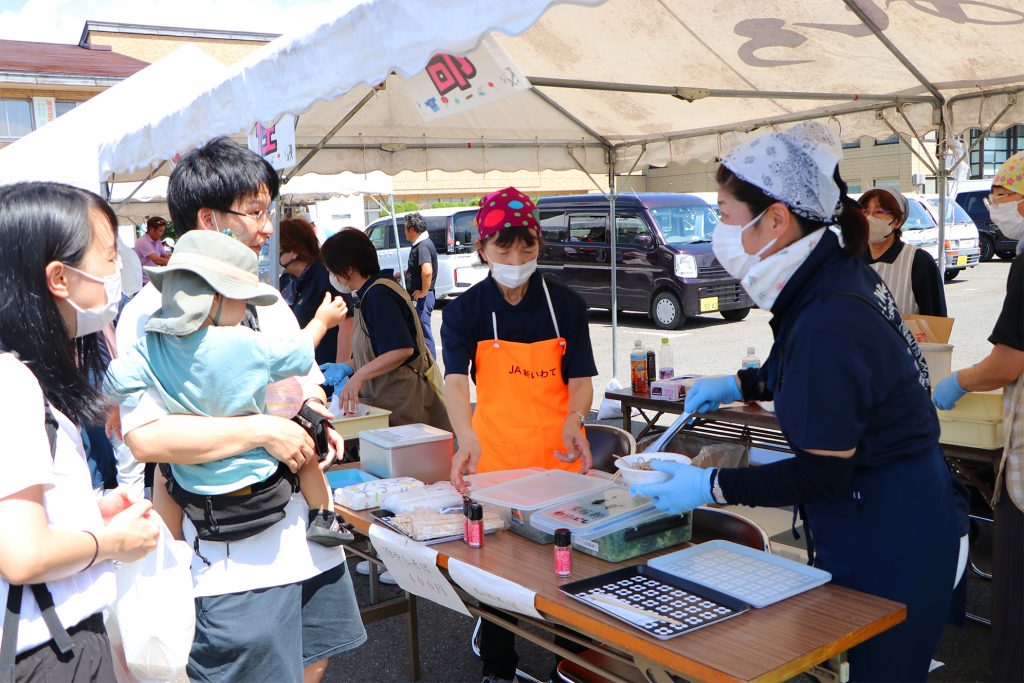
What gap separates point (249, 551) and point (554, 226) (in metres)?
12.6

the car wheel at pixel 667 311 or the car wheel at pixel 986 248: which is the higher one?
the car wheel at pixel 986 248

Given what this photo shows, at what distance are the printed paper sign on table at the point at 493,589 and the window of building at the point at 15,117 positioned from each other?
31060mm

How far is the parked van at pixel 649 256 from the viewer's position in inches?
492

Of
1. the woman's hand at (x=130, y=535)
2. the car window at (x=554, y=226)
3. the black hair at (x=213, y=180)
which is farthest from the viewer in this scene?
the car window at (x=554, y=226)

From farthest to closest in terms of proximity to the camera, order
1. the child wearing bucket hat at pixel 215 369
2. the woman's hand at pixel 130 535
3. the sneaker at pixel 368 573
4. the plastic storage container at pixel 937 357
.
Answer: the sneaker at pixel 368 573 → the plastic storage container at pixel 937 357 → the child wearing bucket hat at pixel 215 369 → the woman's hand at pixel 130 535

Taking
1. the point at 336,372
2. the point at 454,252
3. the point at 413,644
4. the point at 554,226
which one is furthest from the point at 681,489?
the point at 454,252

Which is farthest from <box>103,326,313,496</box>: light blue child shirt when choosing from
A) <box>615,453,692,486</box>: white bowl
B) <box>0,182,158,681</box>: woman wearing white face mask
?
<box>615,453,692,486</box>: white bowl

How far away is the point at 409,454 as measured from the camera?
3.07 meters

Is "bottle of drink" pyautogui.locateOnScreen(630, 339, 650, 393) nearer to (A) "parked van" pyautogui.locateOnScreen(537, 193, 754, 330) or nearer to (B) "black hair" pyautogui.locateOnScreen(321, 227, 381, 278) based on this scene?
(B) "black hair" pyautogui.locateOnScreen(321, 227, 381, 278)

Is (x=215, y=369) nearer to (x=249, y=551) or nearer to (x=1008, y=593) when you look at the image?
(x=249, y=551)

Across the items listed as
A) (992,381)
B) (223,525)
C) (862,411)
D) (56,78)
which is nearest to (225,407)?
(223,525)

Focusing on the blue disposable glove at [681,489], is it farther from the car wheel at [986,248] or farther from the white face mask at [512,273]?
the car wheel at [986,248]

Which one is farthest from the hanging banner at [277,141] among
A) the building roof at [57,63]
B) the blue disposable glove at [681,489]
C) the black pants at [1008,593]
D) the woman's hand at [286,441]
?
the building roof at [57,63]

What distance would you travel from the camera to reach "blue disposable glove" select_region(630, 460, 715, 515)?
1.88 metres
